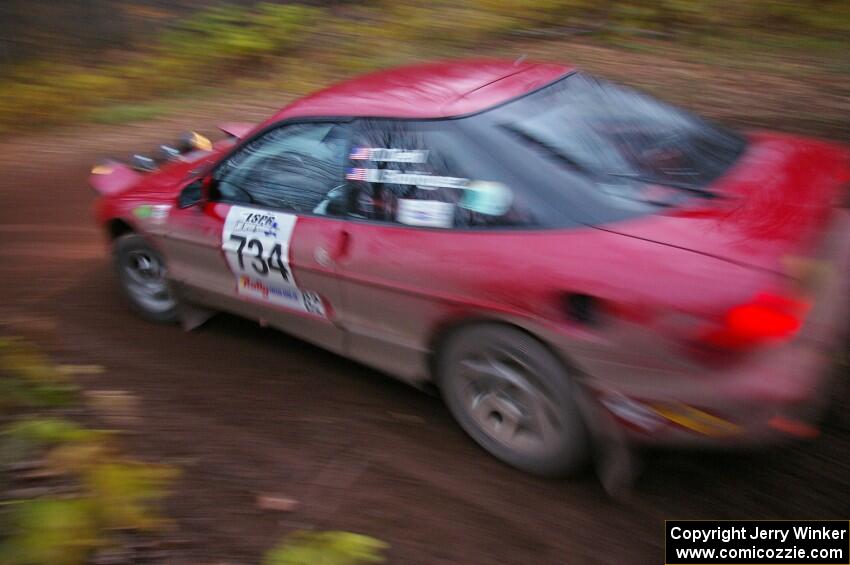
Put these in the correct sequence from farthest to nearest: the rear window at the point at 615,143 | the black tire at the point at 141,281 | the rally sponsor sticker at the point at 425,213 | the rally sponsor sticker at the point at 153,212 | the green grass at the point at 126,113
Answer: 1. the green grass at the point at 126,113
2. the black tire at the point at 141,281
3. the rally sponsor sticker at the point at 153,212
4. the rally sponsor sticker at the point at 425,213
5. the rear window at the point at 615,143

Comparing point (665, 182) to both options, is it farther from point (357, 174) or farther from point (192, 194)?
point (192, 194)

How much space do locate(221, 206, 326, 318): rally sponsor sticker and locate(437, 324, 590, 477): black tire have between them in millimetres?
819

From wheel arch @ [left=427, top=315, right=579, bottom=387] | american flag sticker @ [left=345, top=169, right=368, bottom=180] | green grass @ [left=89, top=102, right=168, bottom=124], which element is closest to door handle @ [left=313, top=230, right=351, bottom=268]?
american flag sticker @ [left=345, top=169, right=368, bottom=180]

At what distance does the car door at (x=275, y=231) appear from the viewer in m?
3.44

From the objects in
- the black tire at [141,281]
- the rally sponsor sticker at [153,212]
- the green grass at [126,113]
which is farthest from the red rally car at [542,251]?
the green grass at [126,113]

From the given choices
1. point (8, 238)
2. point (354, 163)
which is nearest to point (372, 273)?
point (354, 163)

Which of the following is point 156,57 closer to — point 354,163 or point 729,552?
point 354,163

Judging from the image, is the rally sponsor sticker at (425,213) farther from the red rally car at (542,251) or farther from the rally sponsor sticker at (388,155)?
Answer: the rally sponsor sticker at (388,155)

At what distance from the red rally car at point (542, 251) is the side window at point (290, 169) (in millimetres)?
11

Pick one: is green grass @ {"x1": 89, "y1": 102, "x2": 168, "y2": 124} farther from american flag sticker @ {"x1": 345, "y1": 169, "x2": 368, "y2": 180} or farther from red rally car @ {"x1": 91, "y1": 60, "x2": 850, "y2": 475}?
american flag sticker @ {"x1": 345, "y1": 169, "x2": 368, "y2": 180}

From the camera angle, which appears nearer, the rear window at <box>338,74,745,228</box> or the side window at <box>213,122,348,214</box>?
the rear window at <box>338,74,745,228</box>

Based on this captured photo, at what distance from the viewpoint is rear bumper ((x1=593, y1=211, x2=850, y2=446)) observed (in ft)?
7.91

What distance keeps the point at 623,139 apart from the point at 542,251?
77cm

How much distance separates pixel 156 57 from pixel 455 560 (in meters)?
9.79
